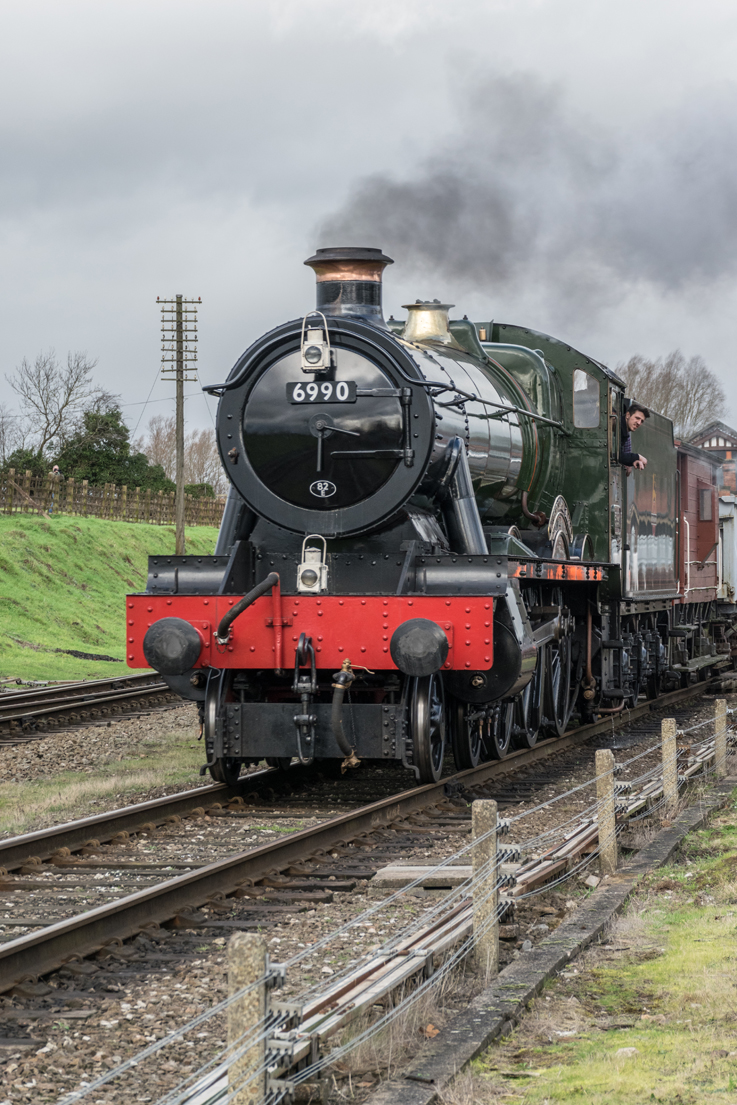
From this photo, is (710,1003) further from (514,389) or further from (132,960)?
(514,389)

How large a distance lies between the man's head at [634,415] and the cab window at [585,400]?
29.2 inches

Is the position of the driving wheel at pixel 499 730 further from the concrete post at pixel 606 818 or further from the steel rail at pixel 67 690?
the steel rail at pixel 67 690

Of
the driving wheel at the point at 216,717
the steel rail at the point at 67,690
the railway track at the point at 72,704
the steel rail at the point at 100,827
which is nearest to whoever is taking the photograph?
the steel rail at the point at 100,827

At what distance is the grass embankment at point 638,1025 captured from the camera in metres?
3.92

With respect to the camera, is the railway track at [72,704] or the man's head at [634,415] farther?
the railway track at [72,704]

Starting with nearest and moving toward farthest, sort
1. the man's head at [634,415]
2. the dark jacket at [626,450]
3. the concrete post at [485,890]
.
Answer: the concrete post at [485,890]
the dark jacket at [626,450]
the man's head at [634,415]

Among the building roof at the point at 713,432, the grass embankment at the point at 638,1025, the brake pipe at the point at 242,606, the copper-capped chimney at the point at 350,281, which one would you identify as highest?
the building roof at the point at 713,432

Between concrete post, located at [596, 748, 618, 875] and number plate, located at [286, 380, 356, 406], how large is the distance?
3008 mm

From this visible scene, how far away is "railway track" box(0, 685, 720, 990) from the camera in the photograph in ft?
17.9

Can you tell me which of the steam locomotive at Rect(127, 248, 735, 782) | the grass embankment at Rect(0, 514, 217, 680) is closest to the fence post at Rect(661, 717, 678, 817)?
the steam locomotive at Rect(127, 248, 735, 782)

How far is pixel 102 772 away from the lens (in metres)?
10.9

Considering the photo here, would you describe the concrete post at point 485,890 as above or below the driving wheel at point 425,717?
below

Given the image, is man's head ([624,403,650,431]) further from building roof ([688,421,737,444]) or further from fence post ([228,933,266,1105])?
building roof ([688,421,737,444])

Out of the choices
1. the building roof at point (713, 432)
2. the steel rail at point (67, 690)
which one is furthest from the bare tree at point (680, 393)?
the steel rail at point (67, 690)
